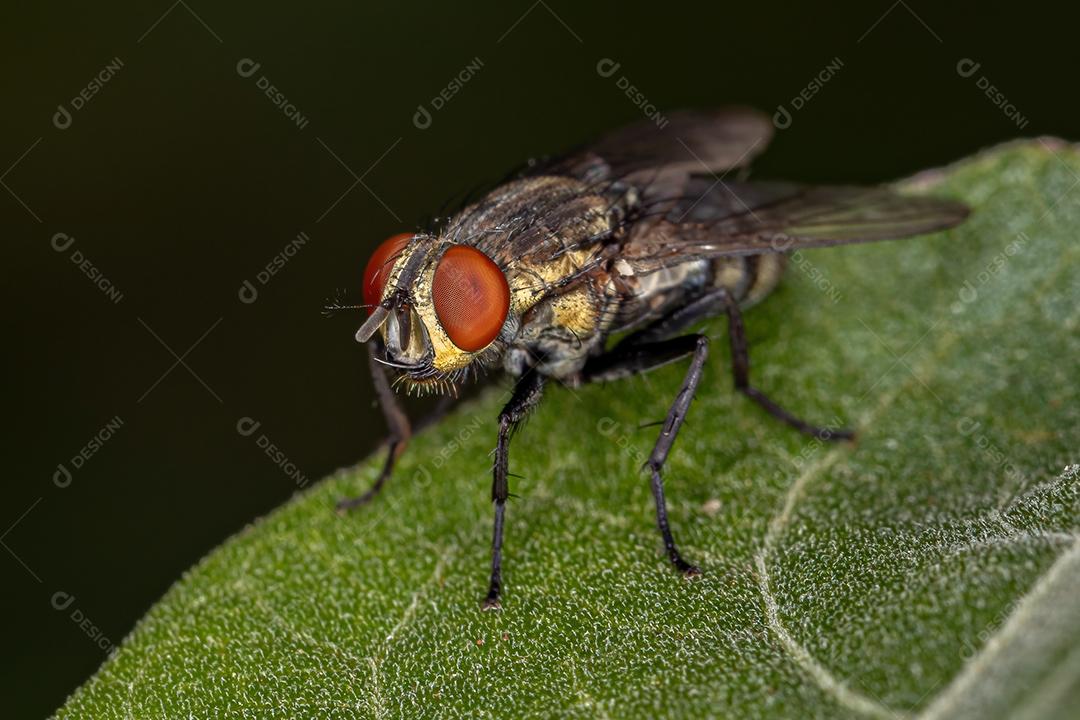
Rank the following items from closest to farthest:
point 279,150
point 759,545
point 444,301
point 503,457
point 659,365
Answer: point 759,545, point 444,301, point 503,457, point 659,365, point 279,150

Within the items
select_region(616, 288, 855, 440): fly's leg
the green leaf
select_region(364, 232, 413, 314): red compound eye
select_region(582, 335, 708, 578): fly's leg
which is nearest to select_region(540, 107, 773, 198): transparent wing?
select_region(616, 288, 855, 440): fly's leg

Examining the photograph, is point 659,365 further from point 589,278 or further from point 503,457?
point 503,457

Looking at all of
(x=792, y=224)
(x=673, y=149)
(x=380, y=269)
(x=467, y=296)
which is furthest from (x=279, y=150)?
(x=792, y=224)

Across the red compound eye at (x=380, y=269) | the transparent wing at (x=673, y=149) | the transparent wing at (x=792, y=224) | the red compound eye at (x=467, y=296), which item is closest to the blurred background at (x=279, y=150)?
the transparent wing at (x=673, y=149)

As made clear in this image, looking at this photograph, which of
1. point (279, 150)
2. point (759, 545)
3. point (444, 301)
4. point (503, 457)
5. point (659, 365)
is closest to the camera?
point (759, 545)

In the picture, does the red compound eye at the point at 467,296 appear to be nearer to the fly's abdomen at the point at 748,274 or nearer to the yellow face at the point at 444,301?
the yellow face at the point at 444,301

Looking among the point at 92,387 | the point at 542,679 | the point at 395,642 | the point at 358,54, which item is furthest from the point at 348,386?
the point at 542,679
